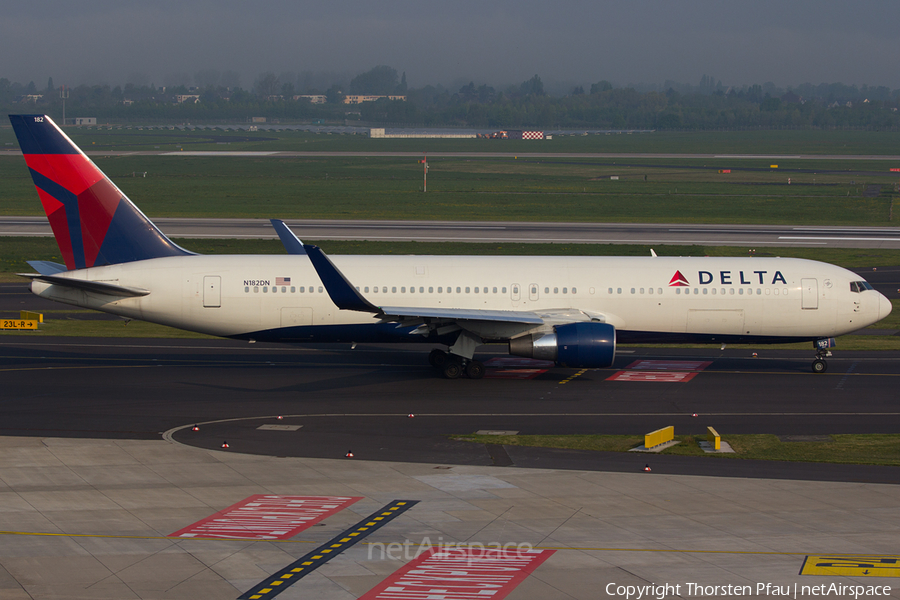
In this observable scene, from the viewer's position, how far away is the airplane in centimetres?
3516

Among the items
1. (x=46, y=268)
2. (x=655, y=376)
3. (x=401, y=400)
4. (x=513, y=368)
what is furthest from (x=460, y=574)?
(x=46, y=268)

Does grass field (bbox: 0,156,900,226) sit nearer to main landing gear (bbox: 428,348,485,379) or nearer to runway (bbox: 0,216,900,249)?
runway (bbox: 0,216,900,249)

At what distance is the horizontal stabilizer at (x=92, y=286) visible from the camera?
33.2m

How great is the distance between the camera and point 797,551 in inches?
734

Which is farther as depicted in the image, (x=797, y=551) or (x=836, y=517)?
(x=836, y=517)

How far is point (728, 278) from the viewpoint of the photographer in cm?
3622

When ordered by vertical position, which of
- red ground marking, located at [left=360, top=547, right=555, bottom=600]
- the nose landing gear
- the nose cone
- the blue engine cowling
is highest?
the nose cone

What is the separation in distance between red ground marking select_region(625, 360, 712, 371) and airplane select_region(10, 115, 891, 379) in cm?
188

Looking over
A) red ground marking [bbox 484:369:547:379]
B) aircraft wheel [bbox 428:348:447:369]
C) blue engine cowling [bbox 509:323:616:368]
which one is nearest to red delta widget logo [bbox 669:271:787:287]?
blue engine cowling [bbox 509:323:616:368]

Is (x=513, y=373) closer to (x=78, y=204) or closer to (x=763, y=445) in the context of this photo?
(x=763, y=445)

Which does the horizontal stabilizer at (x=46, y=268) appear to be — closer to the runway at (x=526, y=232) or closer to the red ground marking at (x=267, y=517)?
the red ground marking at (x=267, y=517)

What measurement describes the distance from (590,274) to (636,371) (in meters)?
4.72

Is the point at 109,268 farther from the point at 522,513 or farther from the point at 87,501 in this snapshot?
the point at 522,513

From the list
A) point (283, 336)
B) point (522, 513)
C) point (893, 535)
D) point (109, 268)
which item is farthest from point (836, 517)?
point (109, 268)
